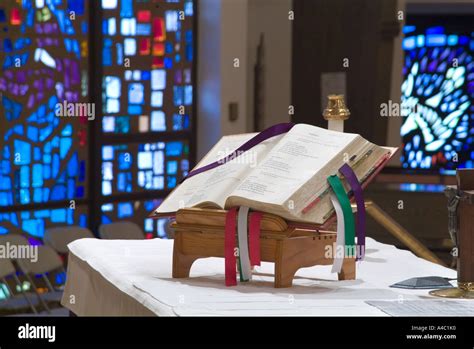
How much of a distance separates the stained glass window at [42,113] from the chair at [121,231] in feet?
1.41

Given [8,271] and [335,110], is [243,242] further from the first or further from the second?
[8,271]

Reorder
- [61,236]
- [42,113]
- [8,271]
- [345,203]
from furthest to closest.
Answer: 1. [42,113]
2. [61,236]
3. [8,271]
4. [345,203]

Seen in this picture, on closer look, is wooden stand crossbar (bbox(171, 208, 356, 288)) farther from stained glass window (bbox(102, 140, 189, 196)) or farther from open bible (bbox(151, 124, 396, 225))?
stained glass window (bbox(102, 140, 189, 196))

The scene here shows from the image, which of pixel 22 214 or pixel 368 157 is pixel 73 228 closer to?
pixel 22 214

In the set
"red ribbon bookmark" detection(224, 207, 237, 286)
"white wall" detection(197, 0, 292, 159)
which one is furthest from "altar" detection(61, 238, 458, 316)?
"white wall" detection(197, 0, 292, 159)

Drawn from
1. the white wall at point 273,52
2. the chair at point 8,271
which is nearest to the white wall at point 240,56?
the white wall at point 273,52

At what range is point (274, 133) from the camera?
2.56m

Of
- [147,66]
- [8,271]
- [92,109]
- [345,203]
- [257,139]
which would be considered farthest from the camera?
[147,66]

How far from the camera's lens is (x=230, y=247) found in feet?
7.74

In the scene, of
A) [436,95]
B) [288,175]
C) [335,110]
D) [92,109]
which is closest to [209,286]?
[288,175]

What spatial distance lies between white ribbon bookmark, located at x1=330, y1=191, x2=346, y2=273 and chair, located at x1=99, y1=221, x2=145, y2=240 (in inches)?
229

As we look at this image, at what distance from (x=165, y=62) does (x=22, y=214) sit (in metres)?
1.80

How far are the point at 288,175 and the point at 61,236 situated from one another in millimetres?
5691

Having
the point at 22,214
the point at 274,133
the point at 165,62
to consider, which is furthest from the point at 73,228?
the point at 274,133
